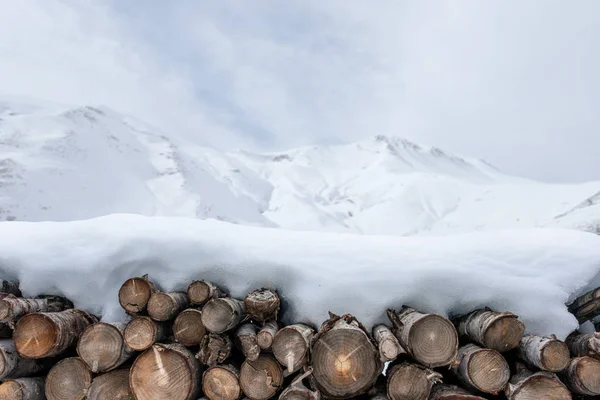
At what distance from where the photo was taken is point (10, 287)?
119 inches

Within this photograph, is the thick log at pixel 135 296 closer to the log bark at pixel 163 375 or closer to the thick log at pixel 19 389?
the log bark at pixel 163 375

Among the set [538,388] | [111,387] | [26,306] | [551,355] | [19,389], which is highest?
[551,355]

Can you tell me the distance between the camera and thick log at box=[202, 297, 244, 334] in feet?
8.04

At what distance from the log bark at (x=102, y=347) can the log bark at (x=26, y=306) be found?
1.94ft

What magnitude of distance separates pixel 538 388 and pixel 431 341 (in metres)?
0.76

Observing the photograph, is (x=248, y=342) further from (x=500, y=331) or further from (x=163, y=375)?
(x=500, y=331)

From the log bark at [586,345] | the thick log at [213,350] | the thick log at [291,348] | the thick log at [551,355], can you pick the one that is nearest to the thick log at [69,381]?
the thick log at [213,350]

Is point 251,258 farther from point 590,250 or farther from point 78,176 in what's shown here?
point 78,176

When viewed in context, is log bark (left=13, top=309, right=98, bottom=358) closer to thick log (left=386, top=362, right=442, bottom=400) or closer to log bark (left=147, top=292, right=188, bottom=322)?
log bark (left=147, top=292, right=188, bottom=322)

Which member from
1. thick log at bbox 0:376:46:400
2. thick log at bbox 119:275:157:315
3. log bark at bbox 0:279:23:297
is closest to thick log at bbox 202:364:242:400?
thick log at bbox 119:275:157:315

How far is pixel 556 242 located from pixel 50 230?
4.64 metres

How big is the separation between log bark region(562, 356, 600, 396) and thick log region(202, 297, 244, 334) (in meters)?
2.34

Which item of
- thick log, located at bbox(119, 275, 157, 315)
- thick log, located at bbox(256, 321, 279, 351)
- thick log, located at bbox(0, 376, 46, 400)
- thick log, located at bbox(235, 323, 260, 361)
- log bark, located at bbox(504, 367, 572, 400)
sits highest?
log bark, located at bbox(504, 367, 572, 400)

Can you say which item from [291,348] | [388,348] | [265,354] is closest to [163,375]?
[265,354]
